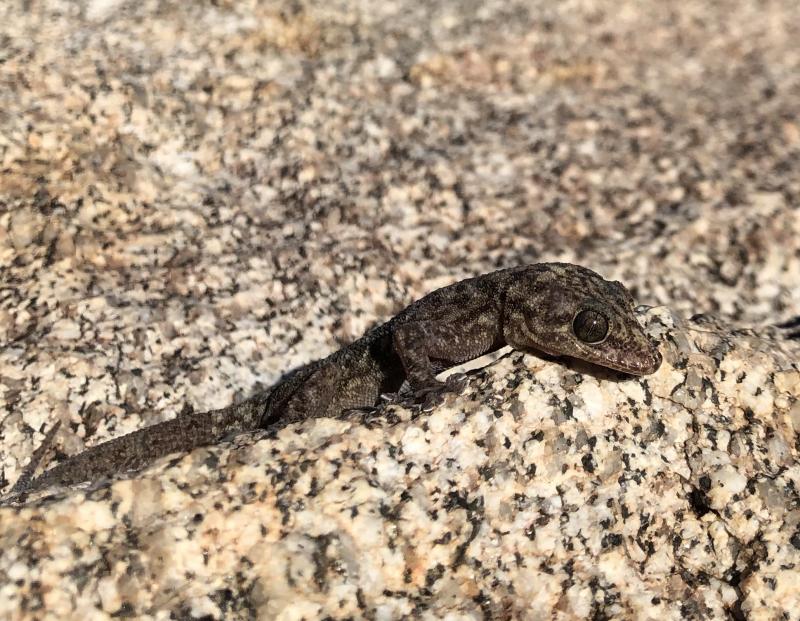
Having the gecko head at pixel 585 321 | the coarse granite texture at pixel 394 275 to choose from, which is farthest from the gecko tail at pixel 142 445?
the gecko head at pixel 585 321

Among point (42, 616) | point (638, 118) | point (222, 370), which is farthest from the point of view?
point (638, 118)

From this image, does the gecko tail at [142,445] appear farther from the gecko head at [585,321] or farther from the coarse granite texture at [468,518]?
the gecko head at [585,321]

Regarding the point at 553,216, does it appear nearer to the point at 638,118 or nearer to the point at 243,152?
the point at 638,118

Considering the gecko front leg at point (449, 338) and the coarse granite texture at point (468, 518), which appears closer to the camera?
the coarse granite texture at point (468, 518)

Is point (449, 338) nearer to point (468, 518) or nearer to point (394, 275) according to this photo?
point (394, 275)

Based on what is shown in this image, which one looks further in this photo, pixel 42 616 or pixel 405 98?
pixel 405 98

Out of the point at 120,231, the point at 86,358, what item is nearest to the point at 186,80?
the point at 120,231

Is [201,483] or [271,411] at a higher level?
[201,483]

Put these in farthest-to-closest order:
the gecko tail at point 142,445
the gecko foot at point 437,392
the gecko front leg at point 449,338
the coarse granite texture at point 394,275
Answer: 1. the gecko front leg at point 449,338
2. the gecko tail at point 142,445
3. the gecko foot at point 437,392
4. the coarse granite texture at point 394,275

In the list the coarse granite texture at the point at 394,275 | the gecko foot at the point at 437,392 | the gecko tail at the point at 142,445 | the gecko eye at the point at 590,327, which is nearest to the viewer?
the coarse granite texture at the point at 394,275
